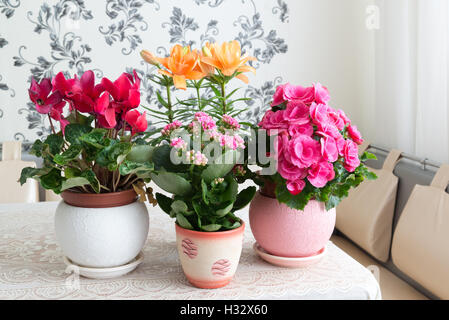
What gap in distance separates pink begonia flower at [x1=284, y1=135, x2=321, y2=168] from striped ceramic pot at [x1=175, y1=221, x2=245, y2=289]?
158mm

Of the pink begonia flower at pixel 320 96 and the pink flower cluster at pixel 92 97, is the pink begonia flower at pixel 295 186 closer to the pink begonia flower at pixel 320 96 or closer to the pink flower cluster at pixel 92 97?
the pink begonia flower at pixel 320 96

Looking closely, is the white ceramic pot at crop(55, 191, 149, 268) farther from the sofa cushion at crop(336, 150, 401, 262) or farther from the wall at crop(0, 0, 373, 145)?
the wall at crop(0, 0, 373, 145)

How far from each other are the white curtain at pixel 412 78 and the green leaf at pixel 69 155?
60.2 inches

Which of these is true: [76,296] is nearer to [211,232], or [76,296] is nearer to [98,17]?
[211,232]

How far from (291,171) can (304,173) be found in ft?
0.08

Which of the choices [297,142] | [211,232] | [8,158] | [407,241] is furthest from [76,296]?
[8,158]

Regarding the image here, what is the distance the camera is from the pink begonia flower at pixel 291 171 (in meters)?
0.75

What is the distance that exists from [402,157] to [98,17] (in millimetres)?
1646

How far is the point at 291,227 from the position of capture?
2.75 feet

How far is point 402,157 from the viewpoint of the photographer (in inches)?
76.0

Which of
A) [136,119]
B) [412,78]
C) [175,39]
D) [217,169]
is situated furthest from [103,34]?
[217,169]

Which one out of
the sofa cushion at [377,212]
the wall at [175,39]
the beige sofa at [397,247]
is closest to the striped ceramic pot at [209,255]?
the beige sofa at [397,247]

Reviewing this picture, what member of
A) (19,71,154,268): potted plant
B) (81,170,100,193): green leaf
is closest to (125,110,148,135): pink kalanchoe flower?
(19,71,154,268): potted plant

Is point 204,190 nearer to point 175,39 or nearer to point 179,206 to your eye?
point 179,206
